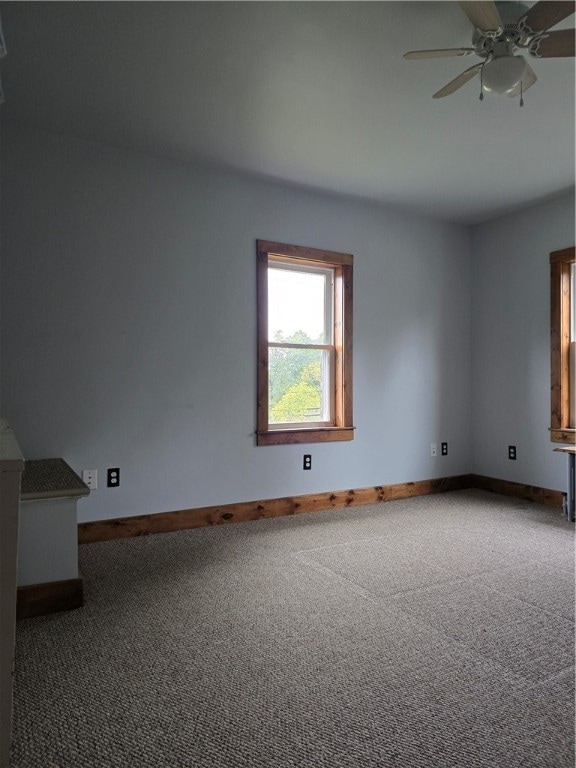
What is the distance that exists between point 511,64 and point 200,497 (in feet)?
9.81

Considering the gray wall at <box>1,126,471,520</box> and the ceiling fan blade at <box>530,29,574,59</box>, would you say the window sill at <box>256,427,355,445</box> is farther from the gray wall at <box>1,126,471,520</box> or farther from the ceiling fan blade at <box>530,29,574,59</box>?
the ceiling fan blade at <box>530,29,574,59</box>

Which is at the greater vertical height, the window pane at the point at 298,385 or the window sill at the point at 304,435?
the window pane at the point at 298,385

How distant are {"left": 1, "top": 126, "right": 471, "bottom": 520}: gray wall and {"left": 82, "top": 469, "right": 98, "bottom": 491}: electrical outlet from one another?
4 cm

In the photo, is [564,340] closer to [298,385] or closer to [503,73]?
[298,385]

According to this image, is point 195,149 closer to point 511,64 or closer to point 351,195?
point 351,195

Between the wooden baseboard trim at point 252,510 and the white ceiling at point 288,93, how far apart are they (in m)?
2.40

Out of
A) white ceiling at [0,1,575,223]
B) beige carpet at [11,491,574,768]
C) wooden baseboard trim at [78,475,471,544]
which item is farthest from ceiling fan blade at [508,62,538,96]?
wooden baseboard trim at [78,475,471,544]

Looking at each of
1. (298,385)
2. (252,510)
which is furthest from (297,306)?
(252,510)

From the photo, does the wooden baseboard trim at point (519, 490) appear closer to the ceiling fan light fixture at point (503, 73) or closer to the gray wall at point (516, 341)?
the gray wall at point (516, 341)

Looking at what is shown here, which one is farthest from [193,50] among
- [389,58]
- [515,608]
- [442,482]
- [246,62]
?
[442,482]

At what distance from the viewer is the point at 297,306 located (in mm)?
4180

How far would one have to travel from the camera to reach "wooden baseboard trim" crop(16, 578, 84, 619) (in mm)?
2213

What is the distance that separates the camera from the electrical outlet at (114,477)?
3309mm

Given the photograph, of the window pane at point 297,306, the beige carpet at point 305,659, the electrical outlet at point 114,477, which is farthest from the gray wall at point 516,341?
the electrical outlet at point 114,477
